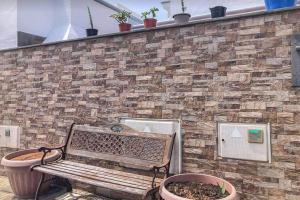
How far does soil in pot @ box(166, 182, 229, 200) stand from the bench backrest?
1.36ft

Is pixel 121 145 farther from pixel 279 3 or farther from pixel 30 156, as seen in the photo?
pixel 279 3

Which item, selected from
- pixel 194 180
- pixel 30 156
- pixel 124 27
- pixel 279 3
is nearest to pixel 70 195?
pixel 30 156

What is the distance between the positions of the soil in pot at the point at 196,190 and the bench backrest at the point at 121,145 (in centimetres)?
41

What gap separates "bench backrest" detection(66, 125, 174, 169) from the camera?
340 centimetres

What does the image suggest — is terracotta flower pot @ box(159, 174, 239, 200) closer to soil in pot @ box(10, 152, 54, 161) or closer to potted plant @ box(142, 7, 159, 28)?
soil in pot @ box(10, 152, 54, 161)

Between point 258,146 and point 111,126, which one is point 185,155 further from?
point 111,126

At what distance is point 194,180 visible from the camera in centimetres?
307

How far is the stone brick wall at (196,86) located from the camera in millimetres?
2881

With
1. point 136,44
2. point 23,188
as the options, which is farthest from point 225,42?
point 23,188

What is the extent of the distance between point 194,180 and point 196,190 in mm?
251

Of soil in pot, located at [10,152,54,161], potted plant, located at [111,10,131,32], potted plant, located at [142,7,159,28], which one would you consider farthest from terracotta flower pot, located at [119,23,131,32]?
soil in pot, located at [10,152,54,161]

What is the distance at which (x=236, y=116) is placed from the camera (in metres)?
3.10

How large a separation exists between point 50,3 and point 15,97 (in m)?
2.50

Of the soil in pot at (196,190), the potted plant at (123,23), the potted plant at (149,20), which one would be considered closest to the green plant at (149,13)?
the potted plant at (149,20)
